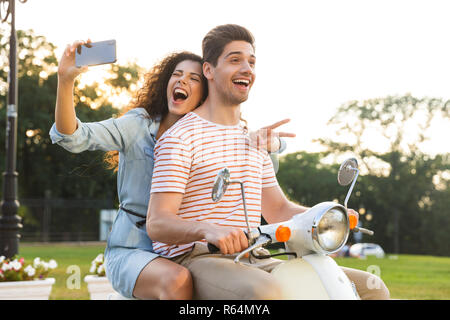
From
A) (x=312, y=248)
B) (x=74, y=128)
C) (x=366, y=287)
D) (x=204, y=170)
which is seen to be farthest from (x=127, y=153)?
(x=366, y=287)

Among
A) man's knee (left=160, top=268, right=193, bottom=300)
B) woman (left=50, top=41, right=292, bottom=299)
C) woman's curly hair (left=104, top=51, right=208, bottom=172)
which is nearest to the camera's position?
man's knee (left=160, top=268, right=193, bottom=300)

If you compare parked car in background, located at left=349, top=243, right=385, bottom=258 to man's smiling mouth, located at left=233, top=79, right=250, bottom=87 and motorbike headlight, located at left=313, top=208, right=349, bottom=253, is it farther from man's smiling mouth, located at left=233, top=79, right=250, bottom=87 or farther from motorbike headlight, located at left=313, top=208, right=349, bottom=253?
motorbike headlight, located at left=313, top=208, right=349, bottom=253

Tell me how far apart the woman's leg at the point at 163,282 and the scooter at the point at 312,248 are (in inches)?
9.1

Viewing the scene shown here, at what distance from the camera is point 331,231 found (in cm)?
215

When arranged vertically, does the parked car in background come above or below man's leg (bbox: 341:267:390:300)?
below

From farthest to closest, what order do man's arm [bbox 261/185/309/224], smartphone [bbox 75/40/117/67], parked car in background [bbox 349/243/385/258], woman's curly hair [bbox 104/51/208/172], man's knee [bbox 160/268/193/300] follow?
parked car in background [bbox 349/243/385/258], woman's curly hair [bbox 104/51/208/172], man's arm [bbox 261/185/309/224], smartphone [bbox 75/40/117/67], man's knee [bbox 160/268/193/300]

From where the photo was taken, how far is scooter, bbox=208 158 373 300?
6.89 feet

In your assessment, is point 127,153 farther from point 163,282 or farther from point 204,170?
point 163,282

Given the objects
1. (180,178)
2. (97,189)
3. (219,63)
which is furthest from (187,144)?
(97,189)

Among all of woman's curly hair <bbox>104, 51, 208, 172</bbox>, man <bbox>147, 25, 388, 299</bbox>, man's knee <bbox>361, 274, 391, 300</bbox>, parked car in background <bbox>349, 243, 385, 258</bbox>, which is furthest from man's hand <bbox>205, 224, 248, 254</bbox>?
parked car in background <bbox>349, 243, 385, 258</bbox>

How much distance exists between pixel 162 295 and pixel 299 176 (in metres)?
35.2

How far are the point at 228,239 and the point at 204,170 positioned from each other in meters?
0.47

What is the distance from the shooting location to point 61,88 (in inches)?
102

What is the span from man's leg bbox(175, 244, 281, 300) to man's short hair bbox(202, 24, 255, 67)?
0.89 m
